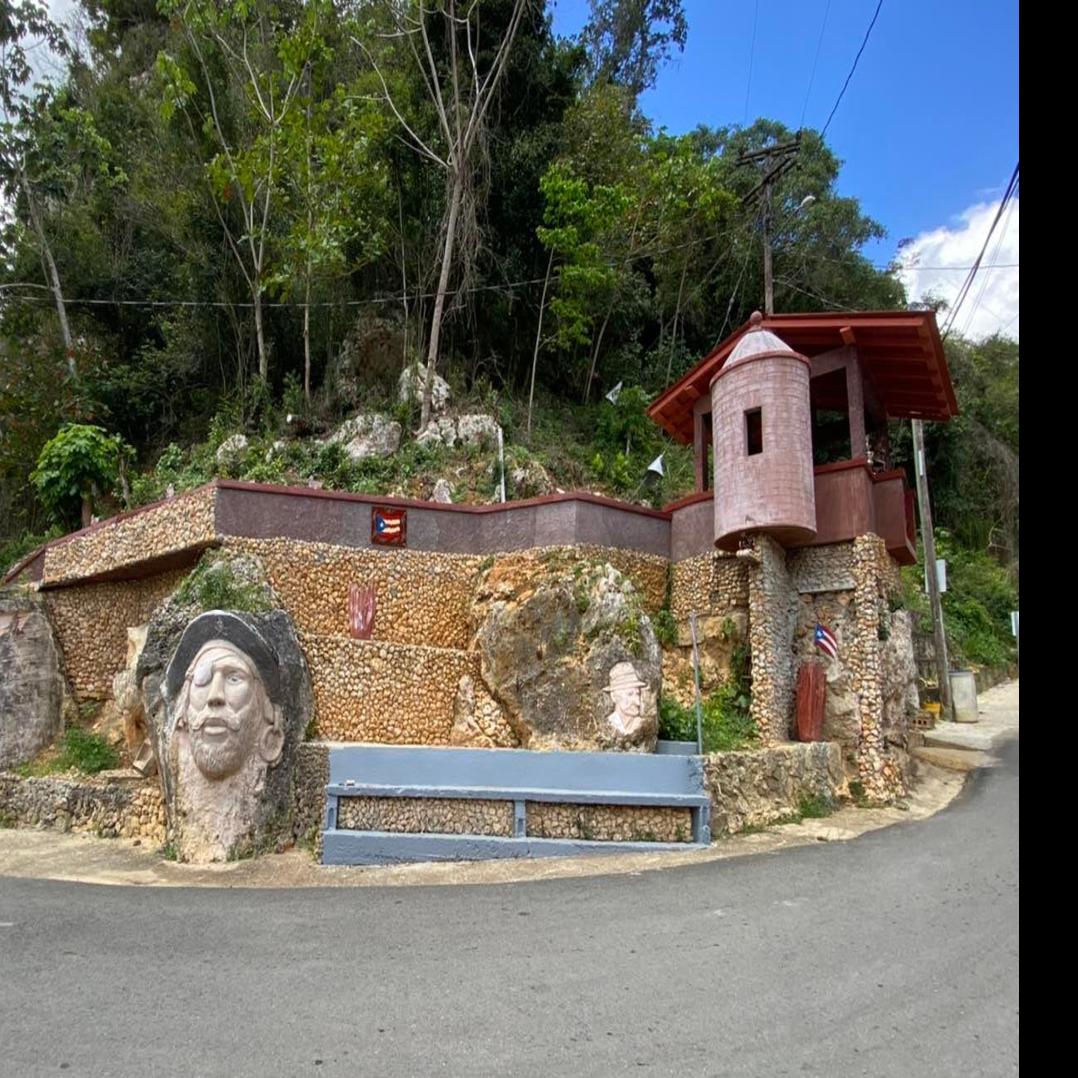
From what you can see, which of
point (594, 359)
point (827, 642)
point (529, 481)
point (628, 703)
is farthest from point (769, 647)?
point (594, 359)

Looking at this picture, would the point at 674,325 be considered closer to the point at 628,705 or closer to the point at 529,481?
the point at 529,481

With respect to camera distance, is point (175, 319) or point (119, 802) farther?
point (175, 319)

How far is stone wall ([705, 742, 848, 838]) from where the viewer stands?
9783mm

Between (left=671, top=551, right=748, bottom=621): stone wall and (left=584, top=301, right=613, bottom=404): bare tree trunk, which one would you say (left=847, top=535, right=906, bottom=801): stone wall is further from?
(left=584, top=301, right=613, bottom=404): bare tree trunk

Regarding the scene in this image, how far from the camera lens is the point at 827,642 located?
12.6 meters

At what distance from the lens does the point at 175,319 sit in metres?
24.2

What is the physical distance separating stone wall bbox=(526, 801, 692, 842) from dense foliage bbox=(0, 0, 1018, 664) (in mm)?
9487

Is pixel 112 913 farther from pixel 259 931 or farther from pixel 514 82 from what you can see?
pixel 514 82

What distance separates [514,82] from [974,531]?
23805mm

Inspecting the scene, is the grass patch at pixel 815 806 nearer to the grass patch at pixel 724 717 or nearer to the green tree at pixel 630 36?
the grass patch at pixel 724 717

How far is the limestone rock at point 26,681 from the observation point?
43.3 ft

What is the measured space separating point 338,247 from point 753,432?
37.1 ft

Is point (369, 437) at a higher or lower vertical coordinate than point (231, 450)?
higher
